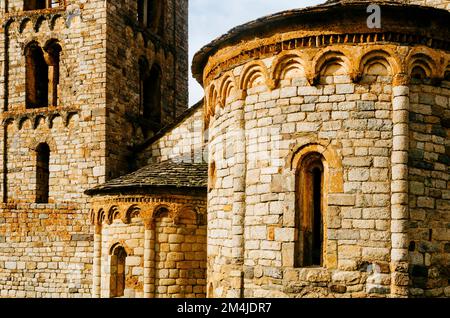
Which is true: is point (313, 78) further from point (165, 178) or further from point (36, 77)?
point (36, 77)

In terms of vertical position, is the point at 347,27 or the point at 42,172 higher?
the point at 347,27

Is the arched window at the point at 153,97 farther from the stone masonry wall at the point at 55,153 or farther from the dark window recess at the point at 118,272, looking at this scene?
the dark window recess at the point at 118,272

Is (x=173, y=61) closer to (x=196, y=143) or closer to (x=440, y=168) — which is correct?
(x=196, y=143)

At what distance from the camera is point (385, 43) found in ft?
22.7

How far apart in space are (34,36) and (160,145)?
15.1 ft

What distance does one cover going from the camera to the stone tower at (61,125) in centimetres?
1357

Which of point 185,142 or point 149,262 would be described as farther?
point 185,142

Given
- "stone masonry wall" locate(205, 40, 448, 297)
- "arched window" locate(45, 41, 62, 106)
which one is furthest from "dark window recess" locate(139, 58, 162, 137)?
"stone masonry wall" locate(205, 40, 448, 297)

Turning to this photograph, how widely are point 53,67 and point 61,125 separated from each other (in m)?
1.72

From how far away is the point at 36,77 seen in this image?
48.9ft

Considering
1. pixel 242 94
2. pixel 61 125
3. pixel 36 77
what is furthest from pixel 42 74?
pixel 242 94

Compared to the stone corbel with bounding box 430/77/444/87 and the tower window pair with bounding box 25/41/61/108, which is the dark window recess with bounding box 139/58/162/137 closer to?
the tower window pair with bounding box 25/41/61/108

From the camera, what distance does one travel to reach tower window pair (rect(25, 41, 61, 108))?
14.5 m
